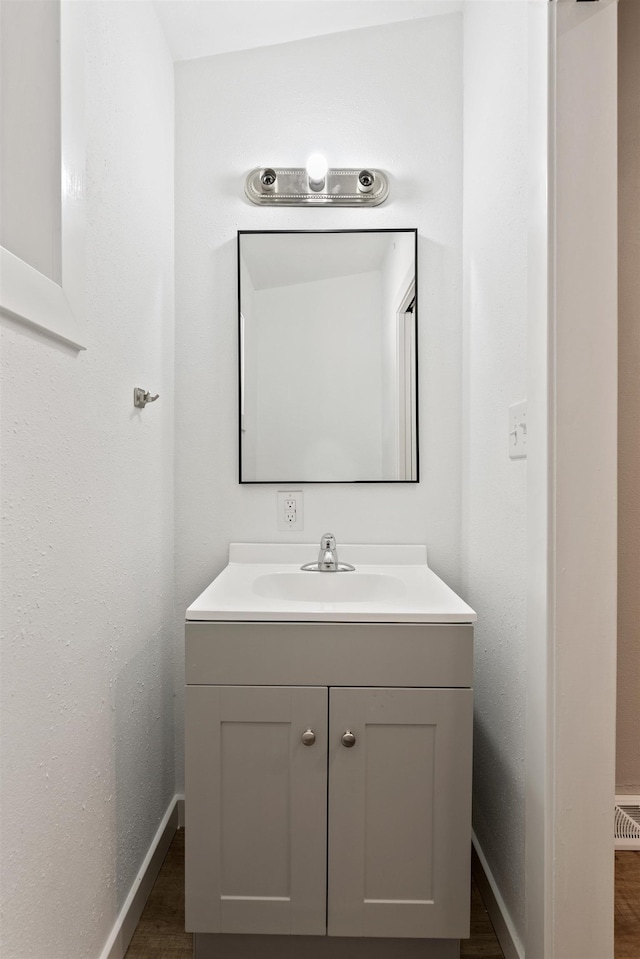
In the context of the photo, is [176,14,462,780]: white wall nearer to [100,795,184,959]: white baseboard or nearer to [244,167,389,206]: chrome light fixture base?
[244,167,389,206]: chrome light fixture base

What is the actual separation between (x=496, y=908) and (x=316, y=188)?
2008 millimetres

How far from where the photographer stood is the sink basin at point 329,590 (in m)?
1.26

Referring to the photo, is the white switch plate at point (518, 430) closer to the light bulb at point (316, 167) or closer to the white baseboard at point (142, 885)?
the light bulb at point (316, 167)

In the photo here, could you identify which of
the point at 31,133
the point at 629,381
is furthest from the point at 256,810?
the point at 629,381

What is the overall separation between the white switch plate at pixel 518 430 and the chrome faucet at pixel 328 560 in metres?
0.59

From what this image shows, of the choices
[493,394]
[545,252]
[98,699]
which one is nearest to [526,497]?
[493,394]

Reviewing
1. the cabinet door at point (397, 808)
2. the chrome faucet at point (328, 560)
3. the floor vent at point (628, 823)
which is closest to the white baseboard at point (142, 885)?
the cabinet door at point (397, 808)

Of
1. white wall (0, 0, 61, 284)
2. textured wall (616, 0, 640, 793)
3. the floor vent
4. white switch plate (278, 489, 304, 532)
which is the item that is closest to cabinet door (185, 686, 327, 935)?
white switch plate (278, 489, 304, 532)

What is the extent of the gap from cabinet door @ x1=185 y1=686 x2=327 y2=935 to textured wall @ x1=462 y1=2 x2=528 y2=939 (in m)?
0.45

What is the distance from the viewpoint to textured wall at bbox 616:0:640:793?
6.08 feet

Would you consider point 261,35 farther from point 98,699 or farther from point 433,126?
point 98,699

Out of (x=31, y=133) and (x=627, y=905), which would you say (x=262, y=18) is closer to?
(x=31, y=133)

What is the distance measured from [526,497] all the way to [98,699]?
39.3 inches

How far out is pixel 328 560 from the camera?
1700 mm
